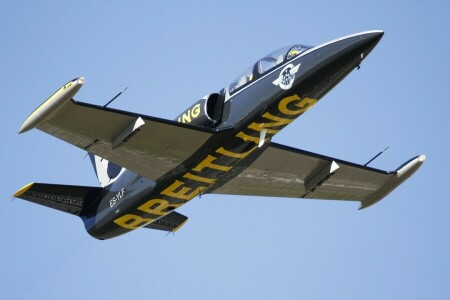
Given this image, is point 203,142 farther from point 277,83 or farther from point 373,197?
point 373,197

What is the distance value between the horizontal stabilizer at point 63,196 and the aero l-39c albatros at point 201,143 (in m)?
0.03

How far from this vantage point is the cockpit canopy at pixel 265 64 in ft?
84.8

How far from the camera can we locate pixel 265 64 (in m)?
26.1

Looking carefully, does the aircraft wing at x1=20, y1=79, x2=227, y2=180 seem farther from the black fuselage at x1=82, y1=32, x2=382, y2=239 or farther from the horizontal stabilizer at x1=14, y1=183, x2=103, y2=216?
the horizontal stabilizer at x1=14, y1=183, x2=103, y2=216

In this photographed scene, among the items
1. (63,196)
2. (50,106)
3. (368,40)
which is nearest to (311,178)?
(368,40)

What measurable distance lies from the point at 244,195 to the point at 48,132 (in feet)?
28.8

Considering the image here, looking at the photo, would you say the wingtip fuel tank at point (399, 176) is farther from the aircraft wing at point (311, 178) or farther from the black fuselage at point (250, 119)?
the black fuselage at point (250, 119)

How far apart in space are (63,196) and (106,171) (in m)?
1.71

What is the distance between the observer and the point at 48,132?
25.1 m

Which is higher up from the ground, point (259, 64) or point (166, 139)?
point (259, 64)

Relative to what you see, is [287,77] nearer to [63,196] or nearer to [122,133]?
[122,133]

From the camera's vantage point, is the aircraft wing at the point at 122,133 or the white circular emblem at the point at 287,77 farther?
the white circular emblem at the point at 287,77

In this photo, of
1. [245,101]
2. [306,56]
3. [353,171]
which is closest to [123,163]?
[245,101]

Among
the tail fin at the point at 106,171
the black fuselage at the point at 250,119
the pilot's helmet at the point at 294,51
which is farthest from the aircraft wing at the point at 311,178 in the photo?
the pilot's helmet at the point at 294,51
